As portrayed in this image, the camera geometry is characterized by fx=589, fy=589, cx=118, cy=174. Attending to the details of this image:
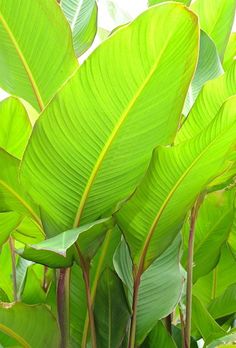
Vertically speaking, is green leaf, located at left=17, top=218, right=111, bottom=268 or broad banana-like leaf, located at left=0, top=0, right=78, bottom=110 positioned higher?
broad banana-like leaf, located at left=0, top=0, right=78, bottom=110

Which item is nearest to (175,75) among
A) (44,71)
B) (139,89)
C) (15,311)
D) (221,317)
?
(139,89)

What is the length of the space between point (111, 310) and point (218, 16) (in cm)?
41

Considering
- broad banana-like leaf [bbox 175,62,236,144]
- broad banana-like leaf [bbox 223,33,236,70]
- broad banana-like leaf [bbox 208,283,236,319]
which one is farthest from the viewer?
broad banana-like leaf [bbox 223,33,236,70]

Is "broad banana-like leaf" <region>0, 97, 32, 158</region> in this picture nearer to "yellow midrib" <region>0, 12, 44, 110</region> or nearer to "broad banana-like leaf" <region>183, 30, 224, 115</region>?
"yellow midrib" <region>0, 12, 44, 110</region>

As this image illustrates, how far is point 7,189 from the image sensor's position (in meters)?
0.59

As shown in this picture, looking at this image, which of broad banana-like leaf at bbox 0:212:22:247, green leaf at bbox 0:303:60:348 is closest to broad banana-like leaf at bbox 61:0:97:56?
broad banana-like leaf at bbox 0:212:22:247

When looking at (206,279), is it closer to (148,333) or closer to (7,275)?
(148,333)

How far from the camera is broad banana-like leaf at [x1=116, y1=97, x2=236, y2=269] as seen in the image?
0.52 m

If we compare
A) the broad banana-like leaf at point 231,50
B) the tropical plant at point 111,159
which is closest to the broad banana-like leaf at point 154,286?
the tropical plant at point 111,159

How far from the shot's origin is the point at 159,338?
74 centimetres

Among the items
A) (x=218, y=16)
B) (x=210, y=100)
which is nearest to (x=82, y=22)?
(x=218, y=16)

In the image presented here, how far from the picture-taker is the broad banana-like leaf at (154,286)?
0.69 meters

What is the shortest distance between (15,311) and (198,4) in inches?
18.2

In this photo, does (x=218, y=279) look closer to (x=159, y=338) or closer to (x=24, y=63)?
(x=159, y=338)
